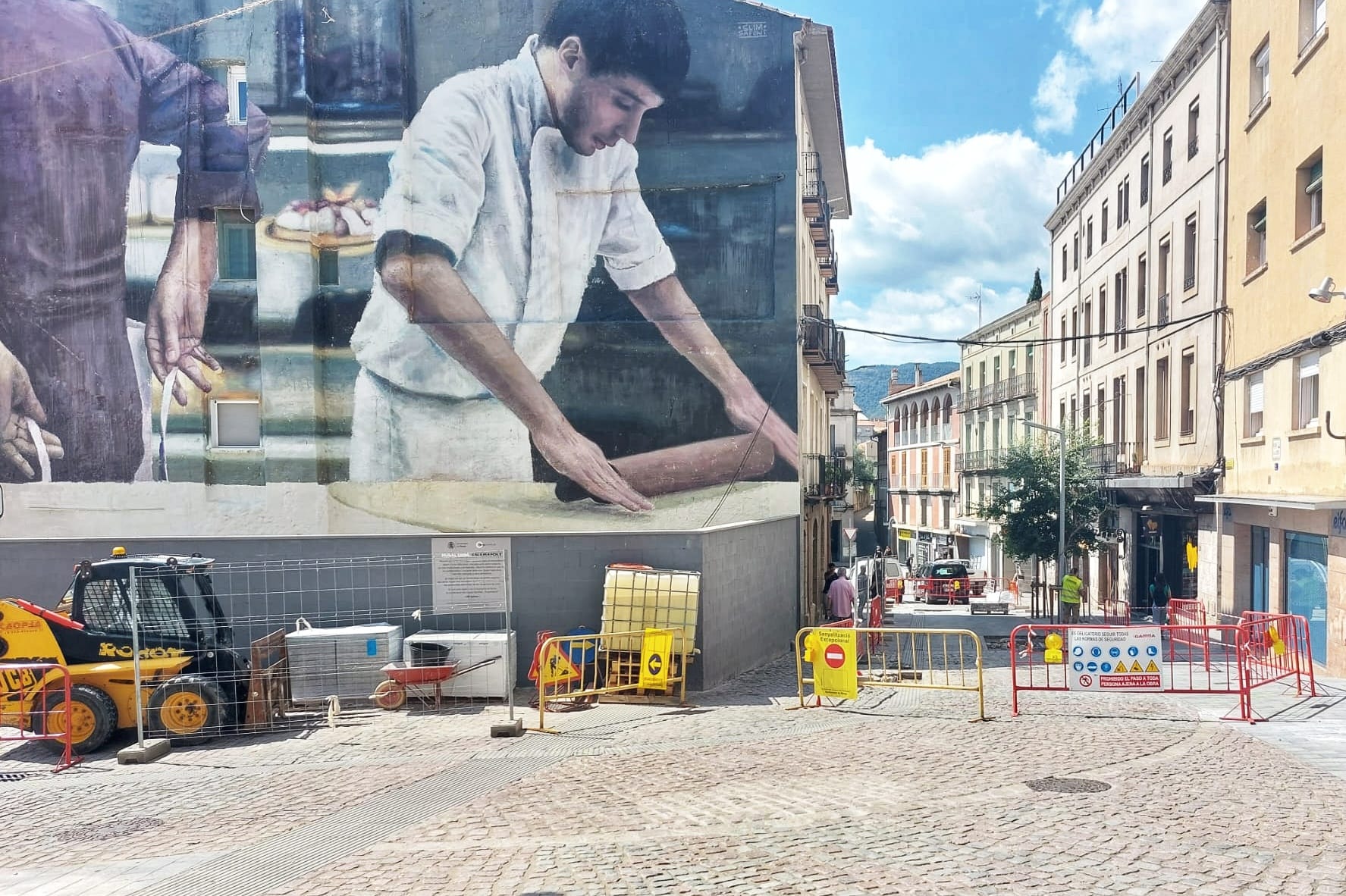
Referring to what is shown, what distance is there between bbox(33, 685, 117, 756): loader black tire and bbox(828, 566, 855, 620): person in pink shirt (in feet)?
36.0

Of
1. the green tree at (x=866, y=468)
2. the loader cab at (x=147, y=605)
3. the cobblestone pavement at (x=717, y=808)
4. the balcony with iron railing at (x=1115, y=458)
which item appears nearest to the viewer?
the cobblestone pavement at (x=717, y=808)

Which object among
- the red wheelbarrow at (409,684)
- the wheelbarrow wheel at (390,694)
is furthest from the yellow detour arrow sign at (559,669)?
the wheelbarrow wheel at (390,694)

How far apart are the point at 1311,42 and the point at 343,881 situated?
1810 centimetres

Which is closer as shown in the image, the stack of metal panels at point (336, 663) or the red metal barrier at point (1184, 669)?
the red metal barrier at point (1184, 669)

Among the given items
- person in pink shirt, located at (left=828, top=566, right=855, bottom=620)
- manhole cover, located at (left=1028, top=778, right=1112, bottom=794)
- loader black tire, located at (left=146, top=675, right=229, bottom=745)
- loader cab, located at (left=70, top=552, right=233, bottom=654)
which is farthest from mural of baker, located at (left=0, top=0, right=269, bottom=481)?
manhole cover, located at (left=1028, top=778, right=1112, bottom=794)

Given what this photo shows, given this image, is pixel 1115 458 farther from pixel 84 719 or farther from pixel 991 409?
pixel 84 719

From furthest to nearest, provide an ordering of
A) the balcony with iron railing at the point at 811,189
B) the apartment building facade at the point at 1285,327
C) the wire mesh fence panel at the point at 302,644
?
the balcony with iron railing at the point at 811,189
the apartment building facade at the point at 1285,327
the wire mesh fence panel at the point at 302,644

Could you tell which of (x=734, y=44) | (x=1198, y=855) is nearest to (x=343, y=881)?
(x=1198, y=855)

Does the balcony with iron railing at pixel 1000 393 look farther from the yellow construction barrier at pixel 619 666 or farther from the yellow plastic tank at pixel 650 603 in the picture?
the yellow construction barrier at pixel 619 666

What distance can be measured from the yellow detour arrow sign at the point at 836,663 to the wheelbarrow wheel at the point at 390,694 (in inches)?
205

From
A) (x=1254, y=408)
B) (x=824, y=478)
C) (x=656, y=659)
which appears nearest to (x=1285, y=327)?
(x=1254, y=408)

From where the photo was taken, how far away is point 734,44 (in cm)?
1936

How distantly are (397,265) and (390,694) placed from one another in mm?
9415

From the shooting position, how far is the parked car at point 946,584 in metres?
38.7
